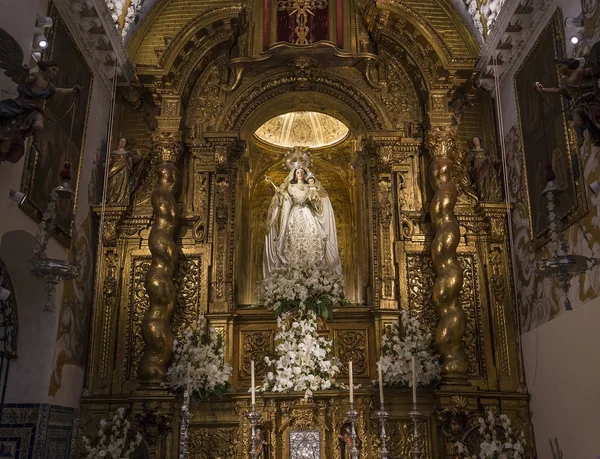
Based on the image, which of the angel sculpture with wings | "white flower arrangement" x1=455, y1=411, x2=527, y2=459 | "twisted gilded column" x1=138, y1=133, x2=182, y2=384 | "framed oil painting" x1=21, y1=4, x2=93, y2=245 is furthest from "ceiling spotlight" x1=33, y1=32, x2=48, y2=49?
"white flower arrangement" x1=455, y1=411, x2=527, y2=459

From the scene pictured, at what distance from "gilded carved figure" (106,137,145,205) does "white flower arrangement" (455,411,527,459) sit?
5980mm

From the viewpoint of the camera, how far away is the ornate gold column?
29.0ft

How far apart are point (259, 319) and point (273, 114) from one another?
12.0 feet

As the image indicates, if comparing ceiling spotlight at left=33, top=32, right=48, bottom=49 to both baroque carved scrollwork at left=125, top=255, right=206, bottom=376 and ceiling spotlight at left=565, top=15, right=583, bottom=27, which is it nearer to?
baroque carved scrollwork at left=125, top=255, right=206, bottom=376

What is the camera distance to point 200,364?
8828 mm

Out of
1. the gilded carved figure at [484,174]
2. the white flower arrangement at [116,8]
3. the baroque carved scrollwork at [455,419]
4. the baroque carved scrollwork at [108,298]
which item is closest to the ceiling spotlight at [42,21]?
the white flower arrangement at [116,8]

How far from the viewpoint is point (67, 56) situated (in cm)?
856

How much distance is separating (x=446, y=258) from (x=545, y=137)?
2118mm

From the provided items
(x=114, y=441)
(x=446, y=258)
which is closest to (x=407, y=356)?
(x=446, y=258)

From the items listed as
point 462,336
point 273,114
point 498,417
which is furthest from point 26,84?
point 498,417

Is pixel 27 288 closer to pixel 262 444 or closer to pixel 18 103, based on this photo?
pixel 18 103

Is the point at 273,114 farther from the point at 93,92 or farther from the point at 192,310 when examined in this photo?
the point at 192,310

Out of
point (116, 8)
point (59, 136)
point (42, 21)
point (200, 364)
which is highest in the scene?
point (116, 8)

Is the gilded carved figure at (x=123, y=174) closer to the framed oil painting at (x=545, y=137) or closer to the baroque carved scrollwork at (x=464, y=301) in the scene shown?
the baroque carved scrollwork at (x=464, y=301)
